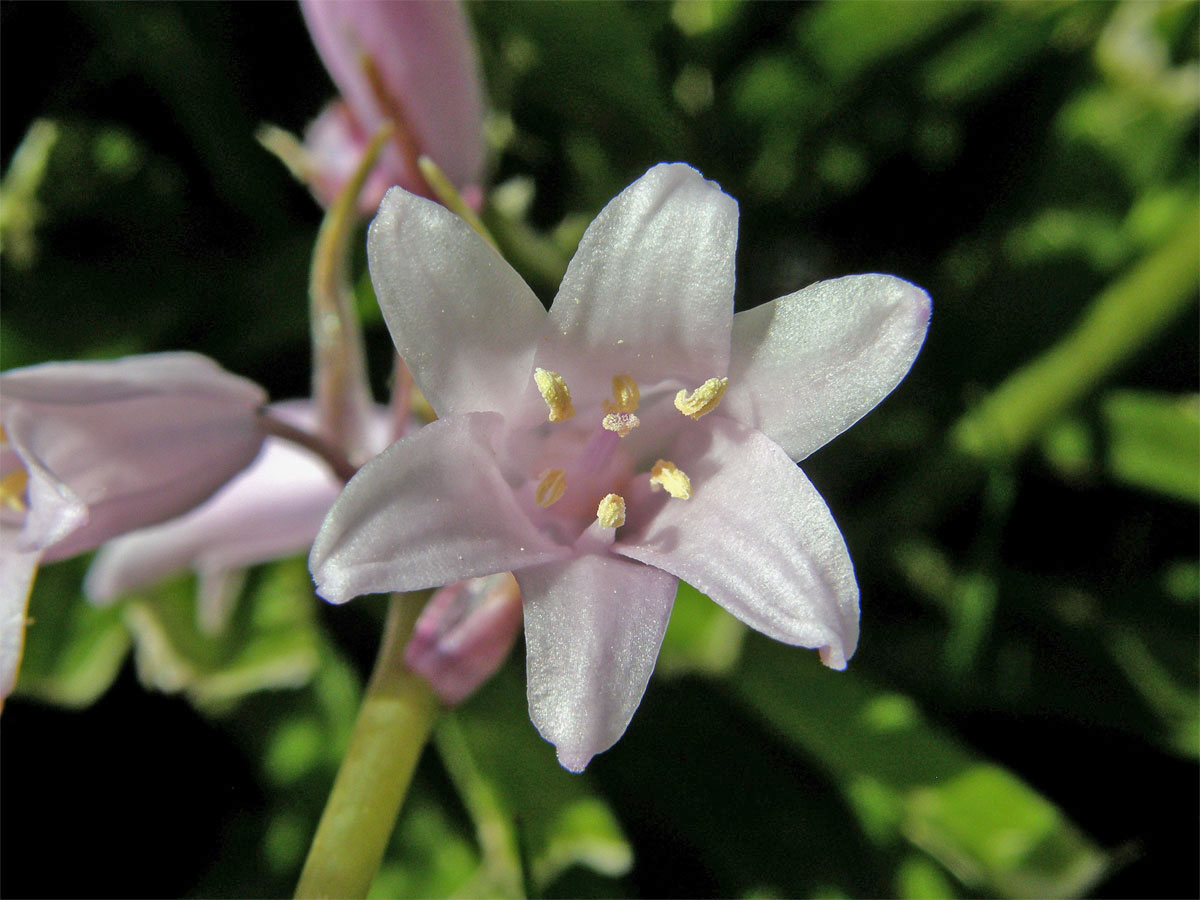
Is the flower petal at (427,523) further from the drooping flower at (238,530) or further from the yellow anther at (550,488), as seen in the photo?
the drooping flower at (238,530)

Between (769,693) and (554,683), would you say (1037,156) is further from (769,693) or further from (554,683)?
(554,683)

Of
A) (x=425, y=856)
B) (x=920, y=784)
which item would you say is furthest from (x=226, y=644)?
(x=920, y=784)

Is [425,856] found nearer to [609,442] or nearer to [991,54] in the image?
[609,442]

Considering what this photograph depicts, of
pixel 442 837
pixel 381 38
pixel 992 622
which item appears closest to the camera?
pixel 381 38

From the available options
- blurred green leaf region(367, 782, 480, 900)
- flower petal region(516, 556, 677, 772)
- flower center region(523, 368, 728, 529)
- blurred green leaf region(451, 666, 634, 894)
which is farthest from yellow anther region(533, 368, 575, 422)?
blurred green leaf region(367, 782, 480, 900)

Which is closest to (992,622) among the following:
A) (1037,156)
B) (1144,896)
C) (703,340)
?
(1144,896)
